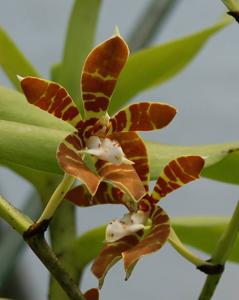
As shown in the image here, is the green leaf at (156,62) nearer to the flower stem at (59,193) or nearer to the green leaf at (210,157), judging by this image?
the green leaf at (210,157)

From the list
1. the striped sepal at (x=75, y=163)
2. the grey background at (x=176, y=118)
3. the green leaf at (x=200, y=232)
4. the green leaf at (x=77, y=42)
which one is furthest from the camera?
the grey background at (x=176, y=118)

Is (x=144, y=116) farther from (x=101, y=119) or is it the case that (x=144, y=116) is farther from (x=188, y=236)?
(x=188, y=236)

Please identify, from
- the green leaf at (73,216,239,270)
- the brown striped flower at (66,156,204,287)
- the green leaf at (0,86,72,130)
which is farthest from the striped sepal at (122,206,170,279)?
the green leaf at (73,216,239,270)

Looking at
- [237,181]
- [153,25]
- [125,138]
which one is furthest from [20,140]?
[153,25]

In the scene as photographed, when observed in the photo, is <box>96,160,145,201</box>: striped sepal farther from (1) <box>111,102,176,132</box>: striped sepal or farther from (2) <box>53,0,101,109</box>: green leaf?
(2) <box>53,0,101,109</box>: green leaf

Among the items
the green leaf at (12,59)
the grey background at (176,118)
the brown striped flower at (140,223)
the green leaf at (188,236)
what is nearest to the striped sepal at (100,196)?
the brown striped flower at (140,223)

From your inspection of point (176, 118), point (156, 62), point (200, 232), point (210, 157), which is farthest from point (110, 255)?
point (176, 118)
